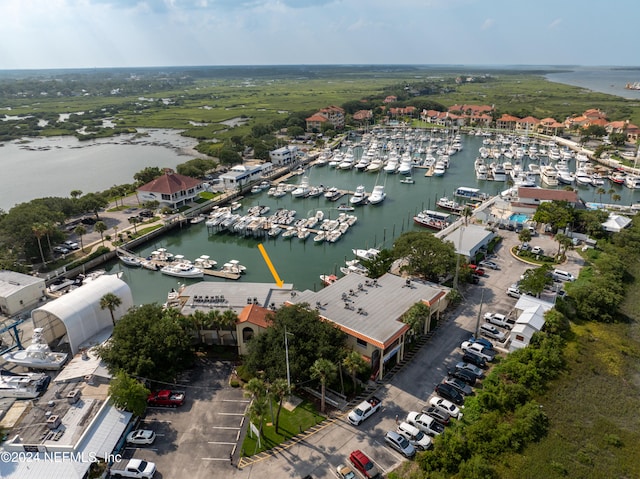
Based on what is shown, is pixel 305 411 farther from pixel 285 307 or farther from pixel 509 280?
pixel 509 280

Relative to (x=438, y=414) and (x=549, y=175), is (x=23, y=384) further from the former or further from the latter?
(x=549, y=175)

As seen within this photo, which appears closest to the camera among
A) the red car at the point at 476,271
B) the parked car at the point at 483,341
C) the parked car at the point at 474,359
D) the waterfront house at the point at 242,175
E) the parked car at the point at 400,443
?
the parked car at the point at 400,443

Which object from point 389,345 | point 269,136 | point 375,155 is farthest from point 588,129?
point 389,345

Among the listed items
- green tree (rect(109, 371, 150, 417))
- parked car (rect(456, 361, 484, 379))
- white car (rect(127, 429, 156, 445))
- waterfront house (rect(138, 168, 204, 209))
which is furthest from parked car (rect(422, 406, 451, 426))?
waterfront house (rect(138, 168, 204, 209))

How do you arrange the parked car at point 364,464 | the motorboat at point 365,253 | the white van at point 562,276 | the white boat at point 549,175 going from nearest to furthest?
the parked car at point 364,464, the white van at point 562,276, the motorboat at point 365,253, the white boat at point 549,175

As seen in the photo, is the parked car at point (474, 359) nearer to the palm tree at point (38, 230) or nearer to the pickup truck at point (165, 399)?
the pickup truck at point (165, 399)

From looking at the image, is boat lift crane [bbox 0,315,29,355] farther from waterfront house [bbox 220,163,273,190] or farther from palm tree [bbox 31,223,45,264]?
waterfront house [bbox 220,163,273,190]

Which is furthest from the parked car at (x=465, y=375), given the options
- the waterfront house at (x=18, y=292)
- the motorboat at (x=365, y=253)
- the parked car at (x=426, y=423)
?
the waterfront house at (x=18, y=292)
